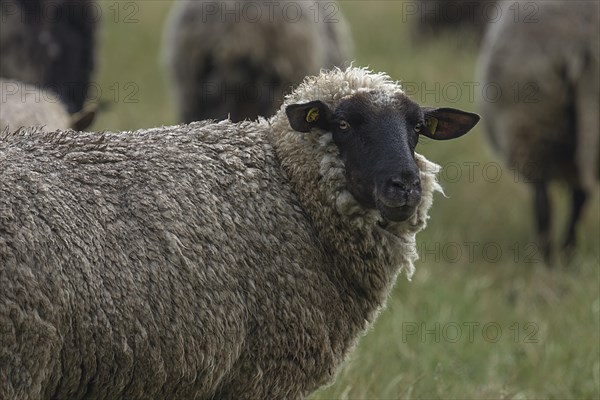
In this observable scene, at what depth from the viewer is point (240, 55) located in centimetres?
868

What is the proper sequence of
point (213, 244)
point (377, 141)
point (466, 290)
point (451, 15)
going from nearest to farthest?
point (213, 244), point (377, 141), point (466, 290), point (451, 15)

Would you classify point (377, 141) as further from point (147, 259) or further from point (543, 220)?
point (543, 220)

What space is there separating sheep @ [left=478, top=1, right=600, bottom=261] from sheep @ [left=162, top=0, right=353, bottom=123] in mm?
1627

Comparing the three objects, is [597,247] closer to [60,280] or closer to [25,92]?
[25,92]

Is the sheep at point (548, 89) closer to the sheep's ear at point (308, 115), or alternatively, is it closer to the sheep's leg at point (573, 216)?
the sheep's leg at point (573, 216)

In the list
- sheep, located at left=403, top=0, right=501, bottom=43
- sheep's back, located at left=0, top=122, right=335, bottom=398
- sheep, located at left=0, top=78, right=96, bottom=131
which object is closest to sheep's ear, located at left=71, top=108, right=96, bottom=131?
sheep, located at left=0, top=78, right=96, bottom=131

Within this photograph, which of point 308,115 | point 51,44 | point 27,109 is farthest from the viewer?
Result: point 51,44

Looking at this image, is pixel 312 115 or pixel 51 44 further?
pixel 51 44

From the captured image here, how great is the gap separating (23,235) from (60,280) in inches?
7.4

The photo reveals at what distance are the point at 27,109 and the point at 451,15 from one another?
13.9m

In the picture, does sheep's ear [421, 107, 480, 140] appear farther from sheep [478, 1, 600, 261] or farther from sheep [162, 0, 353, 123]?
sheep [162, 0, 353, 123]

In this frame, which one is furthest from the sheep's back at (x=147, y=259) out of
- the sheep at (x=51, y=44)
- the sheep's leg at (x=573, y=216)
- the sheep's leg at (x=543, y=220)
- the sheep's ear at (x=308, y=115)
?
the sheep's leg at (x=573, y=216)

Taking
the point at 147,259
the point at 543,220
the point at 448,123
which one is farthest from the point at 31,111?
the point at 543,220

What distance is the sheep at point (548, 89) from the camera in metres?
8.31
